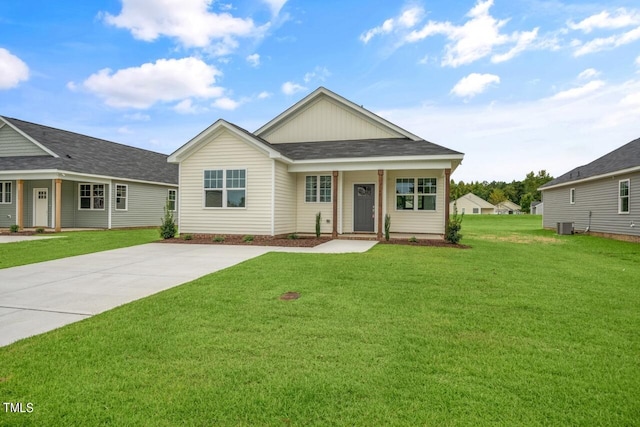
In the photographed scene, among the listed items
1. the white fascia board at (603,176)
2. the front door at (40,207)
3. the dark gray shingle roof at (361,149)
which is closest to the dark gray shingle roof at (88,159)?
the front door at (40,207)

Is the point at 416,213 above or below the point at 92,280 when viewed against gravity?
above

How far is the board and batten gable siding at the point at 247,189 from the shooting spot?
1330cm

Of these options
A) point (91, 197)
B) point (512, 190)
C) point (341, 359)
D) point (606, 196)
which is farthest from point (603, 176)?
point (512, 190)

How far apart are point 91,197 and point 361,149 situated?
1611 centimetres

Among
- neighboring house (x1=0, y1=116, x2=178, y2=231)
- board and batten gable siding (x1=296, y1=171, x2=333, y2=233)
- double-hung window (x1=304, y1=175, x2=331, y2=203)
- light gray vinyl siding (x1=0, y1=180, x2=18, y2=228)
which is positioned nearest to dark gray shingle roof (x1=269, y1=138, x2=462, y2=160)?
board and batten gable siding (x1=296, y1=171, x2=333, y2=233)

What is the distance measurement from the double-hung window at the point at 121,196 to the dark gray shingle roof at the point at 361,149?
1079 centimetres

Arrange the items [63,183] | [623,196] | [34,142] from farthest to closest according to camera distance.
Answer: [63,183] → [34,142] → [623,196]

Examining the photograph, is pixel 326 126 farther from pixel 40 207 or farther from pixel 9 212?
pixel 9 212

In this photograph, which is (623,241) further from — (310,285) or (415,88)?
(310,285)

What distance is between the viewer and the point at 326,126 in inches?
648

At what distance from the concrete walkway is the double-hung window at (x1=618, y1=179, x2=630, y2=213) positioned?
529 inches

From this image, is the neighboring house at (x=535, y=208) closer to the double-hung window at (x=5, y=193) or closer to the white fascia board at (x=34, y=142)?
A: the white fascia board at (x=34, y=142)

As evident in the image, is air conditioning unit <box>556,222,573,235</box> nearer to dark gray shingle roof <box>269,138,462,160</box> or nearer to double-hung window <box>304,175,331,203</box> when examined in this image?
dark gray shingle roof <box>269,138,462,160</box>

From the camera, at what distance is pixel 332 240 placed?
13539 millimetres
